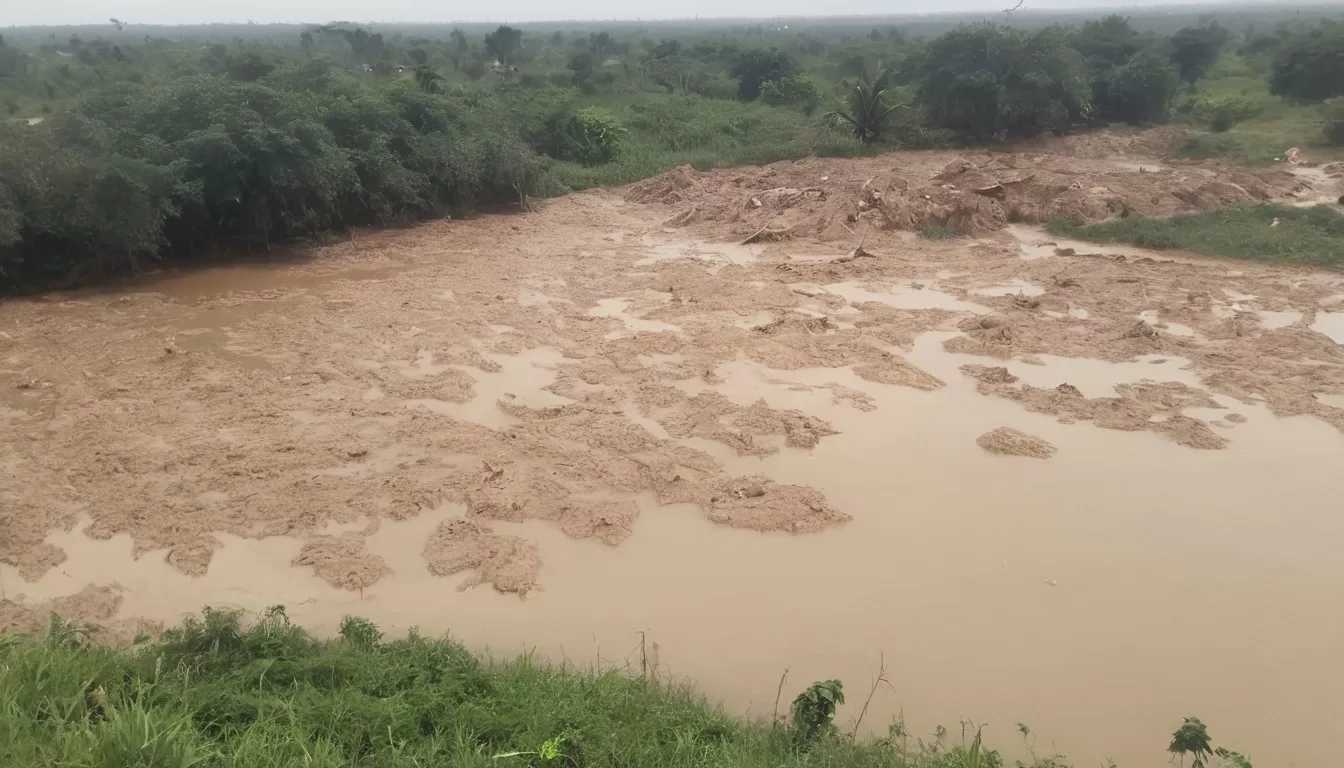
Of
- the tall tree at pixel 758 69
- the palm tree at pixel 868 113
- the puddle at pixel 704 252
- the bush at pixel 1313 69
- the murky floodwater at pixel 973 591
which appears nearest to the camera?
the murky floodwater at pixel 973 591

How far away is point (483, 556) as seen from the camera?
5.30m

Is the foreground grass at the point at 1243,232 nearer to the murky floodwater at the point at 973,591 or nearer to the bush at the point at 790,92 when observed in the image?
the murky floodwater at the point at 973,591

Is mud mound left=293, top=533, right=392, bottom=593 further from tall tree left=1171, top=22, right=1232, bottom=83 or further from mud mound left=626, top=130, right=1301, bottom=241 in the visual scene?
tall tree left=1171, top=22, right=1232, bottom=83

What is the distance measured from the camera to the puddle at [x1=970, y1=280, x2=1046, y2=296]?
1024 cm

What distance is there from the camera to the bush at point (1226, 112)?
65.7 ft

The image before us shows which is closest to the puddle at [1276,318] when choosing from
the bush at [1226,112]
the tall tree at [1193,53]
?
the bush at [1226,112]

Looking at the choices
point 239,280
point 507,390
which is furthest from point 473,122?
point 507,390

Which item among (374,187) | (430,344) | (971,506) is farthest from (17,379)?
(971,506)

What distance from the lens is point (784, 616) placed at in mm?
4805

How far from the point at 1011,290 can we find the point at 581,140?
35.0 ft

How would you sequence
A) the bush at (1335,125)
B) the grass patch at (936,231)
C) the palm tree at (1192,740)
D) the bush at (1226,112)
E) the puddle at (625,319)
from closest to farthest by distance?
the palm tree at (1192,740) < the puddle at (625,319) < the grass patch at (936,231) < the bush at (1335,125) < the bush at (1226,112)

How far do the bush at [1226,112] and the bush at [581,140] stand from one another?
47.8ft

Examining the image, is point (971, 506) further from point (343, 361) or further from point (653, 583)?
point (343, 361)

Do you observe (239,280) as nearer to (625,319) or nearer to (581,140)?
(625,319)
